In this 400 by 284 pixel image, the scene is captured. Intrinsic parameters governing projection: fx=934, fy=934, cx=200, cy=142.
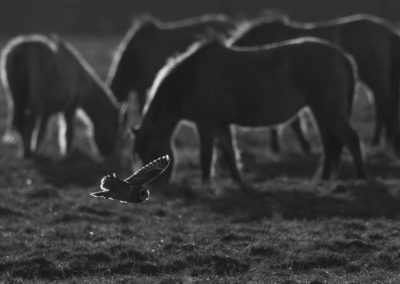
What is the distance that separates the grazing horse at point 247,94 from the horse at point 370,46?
2369mm

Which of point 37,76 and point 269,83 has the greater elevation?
point 269,83

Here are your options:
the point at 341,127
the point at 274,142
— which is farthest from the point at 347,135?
the point at 274,142

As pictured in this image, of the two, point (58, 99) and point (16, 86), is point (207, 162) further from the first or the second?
point (16, 86)

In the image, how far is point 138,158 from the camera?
11.0m

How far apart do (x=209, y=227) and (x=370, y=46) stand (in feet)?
19.1

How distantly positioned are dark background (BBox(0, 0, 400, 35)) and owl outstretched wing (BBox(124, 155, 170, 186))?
30.4 m

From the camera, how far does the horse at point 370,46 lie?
13.3 metres

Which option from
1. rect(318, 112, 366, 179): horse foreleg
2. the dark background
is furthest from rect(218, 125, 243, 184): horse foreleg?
the dark background

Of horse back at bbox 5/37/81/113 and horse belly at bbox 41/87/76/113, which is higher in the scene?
horse back at bbox 5/37/81/113

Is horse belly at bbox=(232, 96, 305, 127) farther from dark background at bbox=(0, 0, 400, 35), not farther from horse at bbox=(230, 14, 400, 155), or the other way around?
dark background at bbox=(0, 0, 400, 35)

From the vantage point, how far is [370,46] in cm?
1331

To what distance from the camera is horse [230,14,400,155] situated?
1327cm

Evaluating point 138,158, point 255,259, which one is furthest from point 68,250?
point 138,158

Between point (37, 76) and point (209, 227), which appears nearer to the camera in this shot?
point (209, 227)
